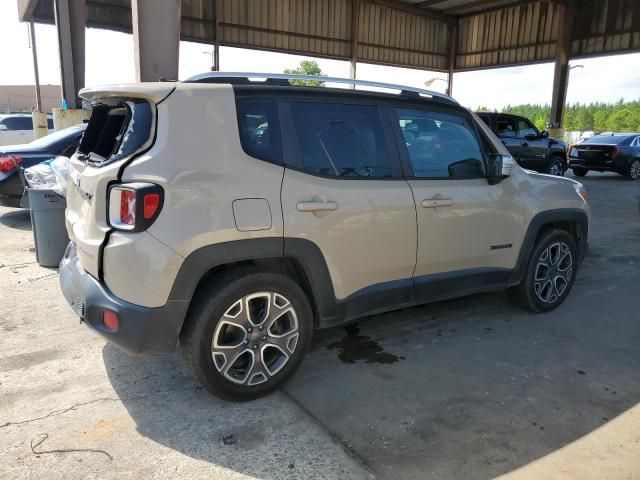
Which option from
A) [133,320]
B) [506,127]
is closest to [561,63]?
[506,127]

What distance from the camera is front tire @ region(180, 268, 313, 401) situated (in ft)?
9.21

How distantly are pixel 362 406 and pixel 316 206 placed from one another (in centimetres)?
122

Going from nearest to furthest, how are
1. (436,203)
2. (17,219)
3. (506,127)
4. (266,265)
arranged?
1. (266,265)
2. (436,203)
3. (17,219)
4. (506,127)

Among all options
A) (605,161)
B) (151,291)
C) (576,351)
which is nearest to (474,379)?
(576,351)

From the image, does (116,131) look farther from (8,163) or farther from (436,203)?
(8,163)

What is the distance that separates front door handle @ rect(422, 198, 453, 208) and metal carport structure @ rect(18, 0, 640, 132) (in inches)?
496

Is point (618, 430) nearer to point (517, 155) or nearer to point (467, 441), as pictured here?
point (467, 441)

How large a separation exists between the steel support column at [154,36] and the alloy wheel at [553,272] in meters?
5.28

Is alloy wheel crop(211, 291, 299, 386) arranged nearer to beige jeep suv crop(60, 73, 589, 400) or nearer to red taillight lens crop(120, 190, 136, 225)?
beige jeep suv crop(60, 73, 589, 400)

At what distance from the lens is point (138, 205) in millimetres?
2525

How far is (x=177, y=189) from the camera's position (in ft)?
8.53

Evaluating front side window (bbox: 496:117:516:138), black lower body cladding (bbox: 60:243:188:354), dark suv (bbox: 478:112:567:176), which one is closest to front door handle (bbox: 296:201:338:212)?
black lower body cladding (bbox: 60:243:188:354)

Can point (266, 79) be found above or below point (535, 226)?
above

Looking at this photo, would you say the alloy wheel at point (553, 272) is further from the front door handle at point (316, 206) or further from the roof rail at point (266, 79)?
the front door handle at point (316, 206)
